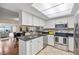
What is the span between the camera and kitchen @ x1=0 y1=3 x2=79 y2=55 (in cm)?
113

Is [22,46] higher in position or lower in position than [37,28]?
lower

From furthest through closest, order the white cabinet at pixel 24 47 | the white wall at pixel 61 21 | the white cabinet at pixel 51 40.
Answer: the white cabinet at pixel 51 40 → the white wall at pixel 61 21 → the white cabinet at pixel 24 47

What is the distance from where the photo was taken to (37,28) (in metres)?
1.51

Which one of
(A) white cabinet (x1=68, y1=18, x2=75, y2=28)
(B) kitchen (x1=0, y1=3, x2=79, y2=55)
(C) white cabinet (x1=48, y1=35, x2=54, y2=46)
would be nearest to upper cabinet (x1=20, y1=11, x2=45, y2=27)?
(B) kitchen (x1=0, y1=3, x2=79, y2=55)

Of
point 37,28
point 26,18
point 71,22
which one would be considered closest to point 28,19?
point 26,18

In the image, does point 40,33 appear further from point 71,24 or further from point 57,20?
point 71,24

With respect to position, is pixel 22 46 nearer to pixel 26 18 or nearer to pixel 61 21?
pixel 26 18

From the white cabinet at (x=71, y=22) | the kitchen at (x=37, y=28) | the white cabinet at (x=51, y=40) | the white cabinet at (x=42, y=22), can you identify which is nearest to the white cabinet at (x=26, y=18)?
the kitchen at (x=37, y=28)

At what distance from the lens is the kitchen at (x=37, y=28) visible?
1.13 metres

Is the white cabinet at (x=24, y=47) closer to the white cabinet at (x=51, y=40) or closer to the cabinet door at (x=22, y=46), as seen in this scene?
the cabinet door at (x=22, y=46)

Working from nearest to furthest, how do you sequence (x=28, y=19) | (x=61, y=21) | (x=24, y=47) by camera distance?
(x=24, y=47)
(x=61, y=21)
(x=28, y=19)

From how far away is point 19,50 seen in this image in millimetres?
1120

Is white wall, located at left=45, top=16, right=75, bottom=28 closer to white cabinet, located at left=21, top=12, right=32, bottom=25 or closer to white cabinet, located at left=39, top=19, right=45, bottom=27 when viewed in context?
white cabinet, located at left=39, top=19, right=45, bottom=27

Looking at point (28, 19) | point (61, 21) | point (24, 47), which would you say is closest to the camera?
point (24, 47)
